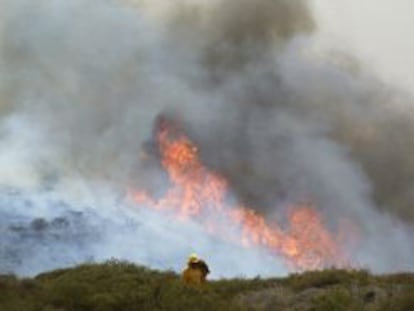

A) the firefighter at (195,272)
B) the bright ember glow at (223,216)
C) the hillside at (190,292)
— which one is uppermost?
the bright ember glow at (223,216)

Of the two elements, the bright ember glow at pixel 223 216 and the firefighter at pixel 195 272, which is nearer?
the firefighter at pixel 195 272

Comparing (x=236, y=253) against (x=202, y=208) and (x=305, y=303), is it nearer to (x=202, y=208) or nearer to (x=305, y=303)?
(x=202, y=208)

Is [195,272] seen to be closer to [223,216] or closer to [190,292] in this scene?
[190,292]

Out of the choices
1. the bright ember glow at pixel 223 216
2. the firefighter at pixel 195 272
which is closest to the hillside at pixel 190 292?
the firefighter at pixel 195 272

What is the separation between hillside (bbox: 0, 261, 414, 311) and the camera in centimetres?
1734

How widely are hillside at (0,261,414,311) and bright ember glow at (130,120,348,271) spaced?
6742 centimetres

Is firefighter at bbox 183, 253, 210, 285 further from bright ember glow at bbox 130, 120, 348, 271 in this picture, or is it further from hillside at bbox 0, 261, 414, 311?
bright ember glow at bbox 130, 120, 348, 271

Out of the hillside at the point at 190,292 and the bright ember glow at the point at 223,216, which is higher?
the bright ember glow at the point at 223,216

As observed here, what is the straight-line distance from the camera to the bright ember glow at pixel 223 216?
92438 mm

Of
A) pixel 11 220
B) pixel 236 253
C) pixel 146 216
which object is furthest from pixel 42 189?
pixel 236 253

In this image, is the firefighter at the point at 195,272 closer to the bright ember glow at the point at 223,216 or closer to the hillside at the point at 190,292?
the hillside at the point at 190,292

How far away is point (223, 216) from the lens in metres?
95.6

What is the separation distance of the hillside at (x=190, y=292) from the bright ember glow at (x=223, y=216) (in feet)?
221

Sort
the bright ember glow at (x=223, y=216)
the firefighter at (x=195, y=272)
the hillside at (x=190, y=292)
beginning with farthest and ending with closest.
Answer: the bright ember glow at (x=223, y=216), the firefighter at (x=195, y=272), the hillside at (x=190, y=292)
